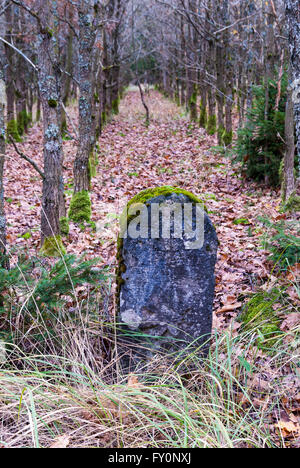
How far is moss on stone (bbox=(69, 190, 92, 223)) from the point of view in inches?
281

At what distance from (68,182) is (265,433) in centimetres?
874

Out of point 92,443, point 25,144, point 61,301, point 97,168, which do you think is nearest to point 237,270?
point 61,301

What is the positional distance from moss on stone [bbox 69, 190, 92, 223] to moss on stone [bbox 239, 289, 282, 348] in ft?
13.6

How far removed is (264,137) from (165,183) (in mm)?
2515

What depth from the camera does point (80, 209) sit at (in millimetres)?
7223

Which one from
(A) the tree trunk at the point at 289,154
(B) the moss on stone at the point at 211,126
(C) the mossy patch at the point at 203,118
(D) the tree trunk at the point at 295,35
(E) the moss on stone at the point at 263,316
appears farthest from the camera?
(C) the mossy patch at the point at 203,118

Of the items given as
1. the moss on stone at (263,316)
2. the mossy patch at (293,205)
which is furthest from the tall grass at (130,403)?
the mossy patch at (293,205)

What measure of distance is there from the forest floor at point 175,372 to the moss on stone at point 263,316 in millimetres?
96

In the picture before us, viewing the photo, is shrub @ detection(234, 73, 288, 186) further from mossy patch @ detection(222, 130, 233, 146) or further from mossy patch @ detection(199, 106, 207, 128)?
mossy patch @ detection(199, 106, 207, 128)

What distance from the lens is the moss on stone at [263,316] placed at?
3.23 m

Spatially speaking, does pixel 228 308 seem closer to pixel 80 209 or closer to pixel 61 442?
pixel 61 442

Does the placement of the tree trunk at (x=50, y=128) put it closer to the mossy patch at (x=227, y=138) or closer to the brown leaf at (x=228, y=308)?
the brown leaf at (x=228, y=308)

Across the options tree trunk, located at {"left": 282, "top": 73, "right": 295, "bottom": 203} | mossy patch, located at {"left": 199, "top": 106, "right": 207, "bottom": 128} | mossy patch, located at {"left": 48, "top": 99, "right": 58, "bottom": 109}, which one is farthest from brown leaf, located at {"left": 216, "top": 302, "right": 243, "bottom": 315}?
mossy patch, located at {"left": 199, "top": 106, "right": 207, "bottom": 128}

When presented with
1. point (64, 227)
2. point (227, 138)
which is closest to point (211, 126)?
point (227, 138)
